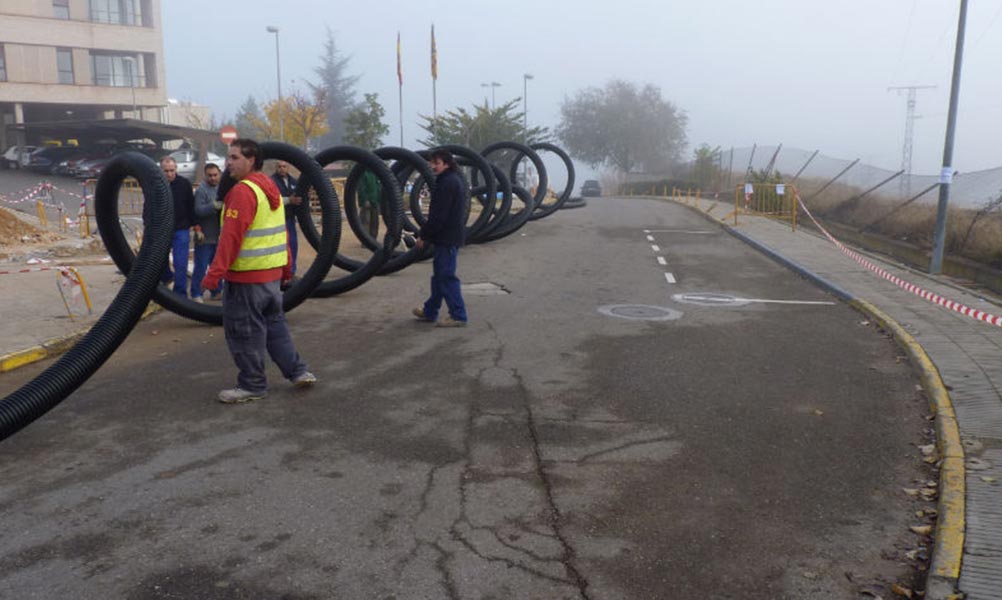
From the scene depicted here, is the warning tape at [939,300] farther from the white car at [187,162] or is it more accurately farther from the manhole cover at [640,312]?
the white car at [187,162]

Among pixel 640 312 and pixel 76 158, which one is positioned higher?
pixel 76 158

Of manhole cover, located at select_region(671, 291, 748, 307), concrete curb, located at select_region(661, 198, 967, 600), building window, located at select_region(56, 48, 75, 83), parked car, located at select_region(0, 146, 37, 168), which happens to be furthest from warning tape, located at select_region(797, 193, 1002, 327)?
building window, located at select_region(56, 48, 75, 83)

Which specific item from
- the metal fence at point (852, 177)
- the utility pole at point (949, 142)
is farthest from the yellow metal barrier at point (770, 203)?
the utility pole at point (949, 142)

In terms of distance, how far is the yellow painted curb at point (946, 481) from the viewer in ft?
12.5

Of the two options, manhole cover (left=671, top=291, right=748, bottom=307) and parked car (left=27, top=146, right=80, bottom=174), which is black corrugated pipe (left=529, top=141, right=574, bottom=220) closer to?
manhole cover (left=671, top=291, right=748, bottom=307)

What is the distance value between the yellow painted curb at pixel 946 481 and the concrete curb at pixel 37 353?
6274 mm

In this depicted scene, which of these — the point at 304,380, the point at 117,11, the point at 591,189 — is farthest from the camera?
the point at 591,189

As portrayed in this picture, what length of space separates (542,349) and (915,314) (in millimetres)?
4817

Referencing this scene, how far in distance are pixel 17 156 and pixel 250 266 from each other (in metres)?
41.4

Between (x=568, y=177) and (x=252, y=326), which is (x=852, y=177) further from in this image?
(x=252, y=326)

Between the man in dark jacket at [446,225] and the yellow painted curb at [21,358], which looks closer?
the yellow painted curb at [21,358]

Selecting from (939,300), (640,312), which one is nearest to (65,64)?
(640,312)

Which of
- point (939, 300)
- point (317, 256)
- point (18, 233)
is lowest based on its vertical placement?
point (939, 300)

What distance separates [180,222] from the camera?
943 centimetres
